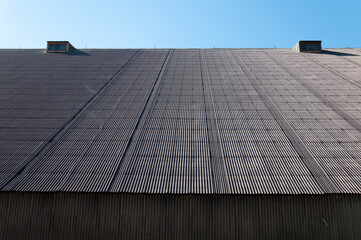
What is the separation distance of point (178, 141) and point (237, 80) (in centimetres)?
850

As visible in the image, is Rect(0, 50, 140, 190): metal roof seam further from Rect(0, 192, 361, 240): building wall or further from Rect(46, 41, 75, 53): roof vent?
Rect(46, 41, 75, 53): roof vent

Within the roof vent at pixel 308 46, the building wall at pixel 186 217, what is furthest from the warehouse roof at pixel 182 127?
the roof vent at pixel 308 46

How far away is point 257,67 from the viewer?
18875 mm

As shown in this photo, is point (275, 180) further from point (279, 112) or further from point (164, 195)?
point (279, 112)

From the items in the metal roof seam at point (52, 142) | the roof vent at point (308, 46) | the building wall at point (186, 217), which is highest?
the roof vent at point (308, 46)

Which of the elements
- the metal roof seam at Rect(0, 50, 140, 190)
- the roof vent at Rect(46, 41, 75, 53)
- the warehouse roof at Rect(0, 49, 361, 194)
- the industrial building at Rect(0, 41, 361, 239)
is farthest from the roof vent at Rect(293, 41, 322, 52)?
the roof vent at Rect(46, 41, 75, 53)

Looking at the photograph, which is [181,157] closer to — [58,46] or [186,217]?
[186,217]

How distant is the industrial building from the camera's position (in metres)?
7.63

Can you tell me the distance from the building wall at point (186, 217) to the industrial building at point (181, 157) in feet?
0.11

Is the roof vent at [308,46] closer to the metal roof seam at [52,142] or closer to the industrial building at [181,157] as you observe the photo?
the industrial building at [181,157]

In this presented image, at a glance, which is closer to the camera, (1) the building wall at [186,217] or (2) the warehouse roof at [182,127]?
(1) the building wall at [186,217]

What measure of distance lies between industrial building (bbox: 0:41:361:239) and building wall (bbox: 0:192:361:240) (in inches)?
1.3

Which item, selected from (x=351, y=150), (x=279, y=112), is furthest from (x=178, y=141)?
(x=351, y=150)

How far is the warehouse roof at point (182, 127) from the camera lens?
8211mm
